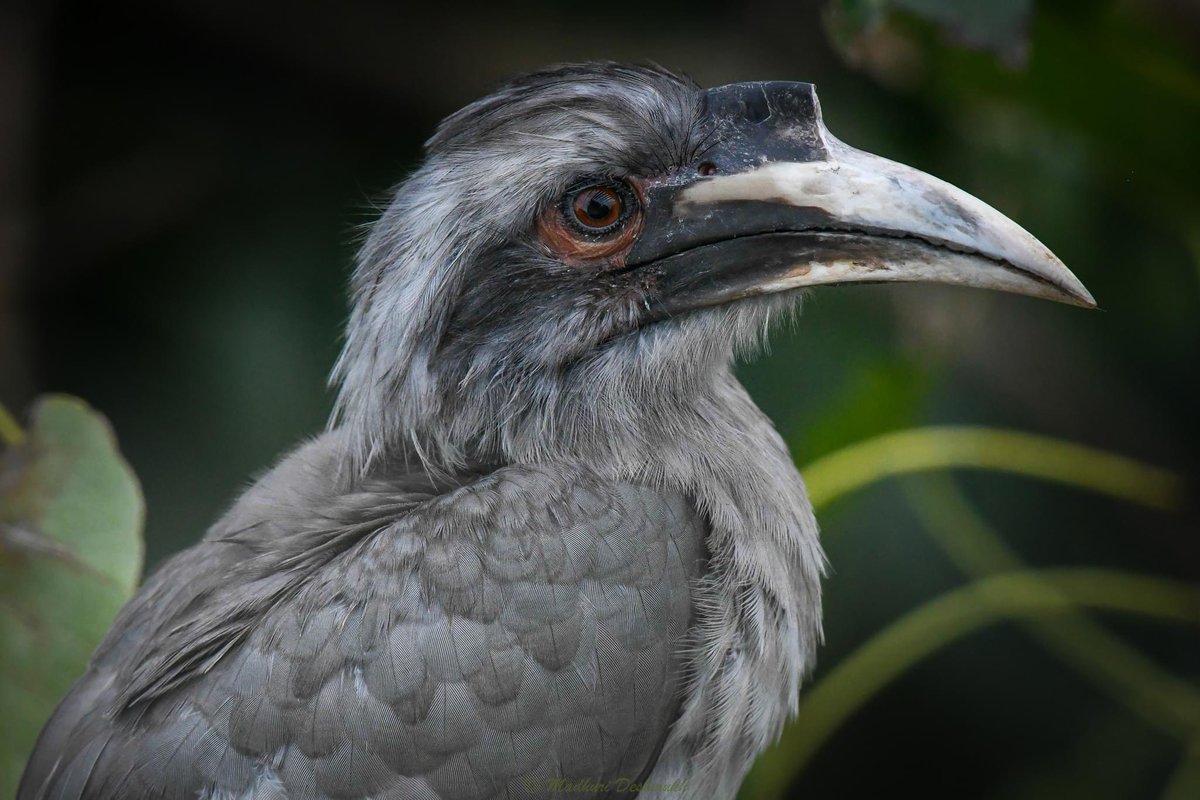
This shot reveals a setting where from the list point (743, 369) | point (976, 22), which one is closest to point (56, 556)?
point (976, 22)

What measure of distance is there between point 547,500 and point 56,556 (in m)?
1.14

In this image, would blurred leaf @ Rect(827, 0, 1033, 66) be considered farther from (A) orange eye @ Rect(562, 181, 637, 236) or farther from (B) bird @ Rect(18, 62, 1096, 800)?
(A) orange eye @ Rect(562, 181, 637, 236)

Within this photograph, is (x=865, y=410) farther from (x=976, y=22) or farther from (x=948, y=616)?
(x=976, y=22)

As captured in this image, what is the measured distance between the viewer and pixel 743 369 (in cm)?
507

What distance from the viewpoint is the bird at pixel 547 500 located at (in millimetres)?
2480

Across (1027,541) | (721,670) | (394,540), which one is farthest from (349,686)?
(1027,541)

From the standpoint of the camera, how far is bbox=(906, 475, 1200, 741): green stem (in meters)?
4.52

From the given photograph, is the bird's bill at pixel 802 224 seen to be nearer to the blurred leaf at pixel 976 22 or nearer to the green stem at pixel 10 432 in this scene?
the blurred leaf at pixel 976 22

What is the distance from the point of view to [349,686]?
245cm

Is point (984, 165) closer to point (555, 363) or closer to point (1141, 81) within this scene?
point (1141, 81)

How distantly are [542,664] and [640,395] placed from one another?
72cm

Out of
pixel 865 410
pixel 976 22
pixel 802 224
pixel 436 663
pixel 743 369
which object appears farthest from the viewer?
pixel 743 369

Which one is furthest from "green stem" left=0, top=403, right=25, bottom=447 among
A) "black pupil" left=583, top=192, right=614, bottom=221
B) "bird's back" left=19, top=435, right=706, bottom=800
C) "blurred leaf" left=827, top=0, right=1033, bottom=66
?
"blurred leaf" left=827, top=0, right=1033, bottom=66

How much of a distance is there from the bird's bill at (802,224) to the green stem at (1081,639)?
2.21 meters
